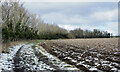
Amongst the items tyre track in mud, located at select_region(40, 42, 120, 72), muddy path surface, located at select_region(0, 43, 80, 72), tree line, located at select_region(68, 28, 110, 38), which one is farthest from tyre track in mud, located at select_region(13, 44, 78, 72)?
tree line, located at select_region(68, 28, 110, 38)

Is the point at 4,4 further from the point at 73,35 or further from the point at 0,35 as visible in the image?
the point at 73,35

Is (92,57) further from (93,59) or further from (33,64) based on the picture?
(33,64)

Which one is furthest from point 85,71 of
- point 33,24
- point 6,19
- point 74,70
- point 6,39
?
point 33,24

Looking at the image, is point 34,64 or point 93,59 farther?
point 93,59

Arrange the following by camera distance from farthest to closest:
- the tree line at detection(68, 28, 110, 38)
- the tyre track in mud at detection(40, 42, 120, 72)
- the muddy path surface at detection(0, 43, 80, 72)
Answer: the tree line at detection(68, 28, 110, 38)
the muddy path surface at detection(0, 43, 80, 72)
the tyre track in mud at detection(40, 42, 120, 72)

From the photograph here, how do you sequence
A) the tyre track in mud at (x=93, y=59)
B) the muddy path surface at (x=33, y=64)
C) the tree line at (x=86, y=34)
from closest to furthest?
the tyre track in mud at (x=93, y=59) < the muddy path surface at (x=33, y=64) < the tree line at (x=86, y=34)

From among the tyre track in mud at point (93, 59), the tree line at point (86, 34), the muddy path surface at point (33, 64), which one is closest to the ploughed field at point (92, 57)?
the tyre track in mud at point (93, 59)

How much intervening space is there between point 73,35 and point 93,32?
35.1 ft

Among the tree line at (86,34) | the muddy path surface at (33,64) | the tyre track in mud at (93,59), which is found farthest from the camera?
the tree line at (86,34)

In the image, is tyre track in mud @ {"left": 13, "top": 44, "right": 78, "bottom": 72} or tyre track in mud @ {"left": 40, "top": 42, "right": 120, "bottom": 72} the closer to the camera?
tyre track in mud @ {"left": 40, "top": 42, "right": 120, "bottom": 72}

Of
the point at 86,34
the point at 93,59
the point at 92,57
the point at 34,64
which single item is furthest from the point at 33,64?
the point at 86,34

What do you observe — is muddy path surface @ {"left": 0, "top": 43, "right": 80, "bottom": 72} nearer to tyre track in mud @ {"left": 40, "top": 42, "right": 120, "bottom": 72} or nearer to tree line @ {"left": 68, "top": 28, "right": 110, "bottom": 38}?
tyre track in mud @ {"left": 40, "top": 42, "right": 120, "bottom": 72}

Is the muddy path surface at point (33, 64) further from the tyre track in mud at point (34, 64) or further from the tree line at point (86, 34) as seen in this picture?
the tree line at point (86, 34)

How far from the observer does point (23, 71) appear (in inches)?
251
